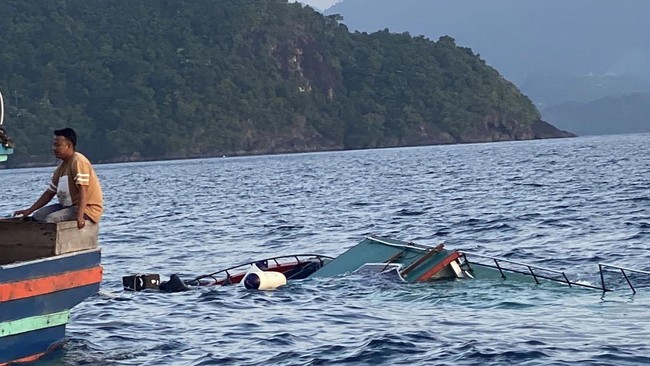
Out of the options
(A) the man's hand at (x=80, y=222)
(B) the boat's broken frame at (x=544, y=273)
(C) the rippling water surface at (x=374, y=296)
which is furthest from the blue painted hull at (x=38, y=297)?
(B) the boat's broken frame at (x=544, y=273)

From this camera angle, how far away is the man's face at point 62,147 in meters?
16.4

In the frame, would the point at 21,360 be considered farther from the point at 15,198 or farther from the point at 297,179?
the point at 297,179

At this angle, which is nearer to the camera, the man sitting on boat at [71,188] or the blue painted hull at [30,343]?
the blue painted hull at [30,343]

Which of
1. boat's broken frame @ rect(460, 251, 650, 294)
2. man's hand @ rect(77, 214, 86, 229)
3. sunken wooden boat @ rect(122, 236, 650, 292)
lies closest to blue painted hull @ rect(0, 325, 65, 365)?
man's hand @ rect(77, 214, 86, 229)

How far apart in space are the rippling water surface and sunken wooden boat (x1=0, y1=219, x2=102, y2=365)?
2.75ft

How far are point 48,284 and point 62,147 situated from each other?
6.23 feet

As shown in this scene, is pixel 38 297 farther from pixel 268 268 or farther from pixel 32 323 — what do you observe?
pixel 268 268

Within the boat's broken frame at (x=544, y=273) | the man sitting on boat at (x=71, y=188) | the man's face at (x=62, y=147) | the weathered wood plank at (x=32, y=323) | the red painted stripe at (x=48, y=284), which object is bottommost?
the boat's broken frame at (x=544, y=273)

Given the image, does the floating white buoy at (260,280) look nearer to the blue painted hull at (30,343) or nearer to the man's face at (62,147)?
the blue painted hull at (30,343)

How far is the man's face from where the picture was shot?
1636 centimetres

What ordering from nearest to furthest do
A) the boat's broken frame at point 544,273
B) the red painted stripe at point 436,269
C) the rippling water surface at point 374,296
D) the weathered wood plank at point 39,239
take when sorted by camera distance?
the weathered wood plank at point 39,239
the rippling water surface at point 374,296
the boat's broken frame at point 544,273
the red painted stripe at point 436,269

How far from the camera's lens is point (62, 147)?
16.4 m

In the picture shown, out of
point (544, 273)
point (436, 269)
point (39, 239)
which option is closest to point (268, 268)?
point (436, 269)

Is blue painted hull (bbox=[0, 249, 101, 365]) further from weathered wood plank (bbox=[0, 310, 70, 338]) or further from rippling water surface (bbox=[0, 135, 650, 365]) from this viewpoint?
rippling water surface (bbox=[0, 135, 650, 365])
